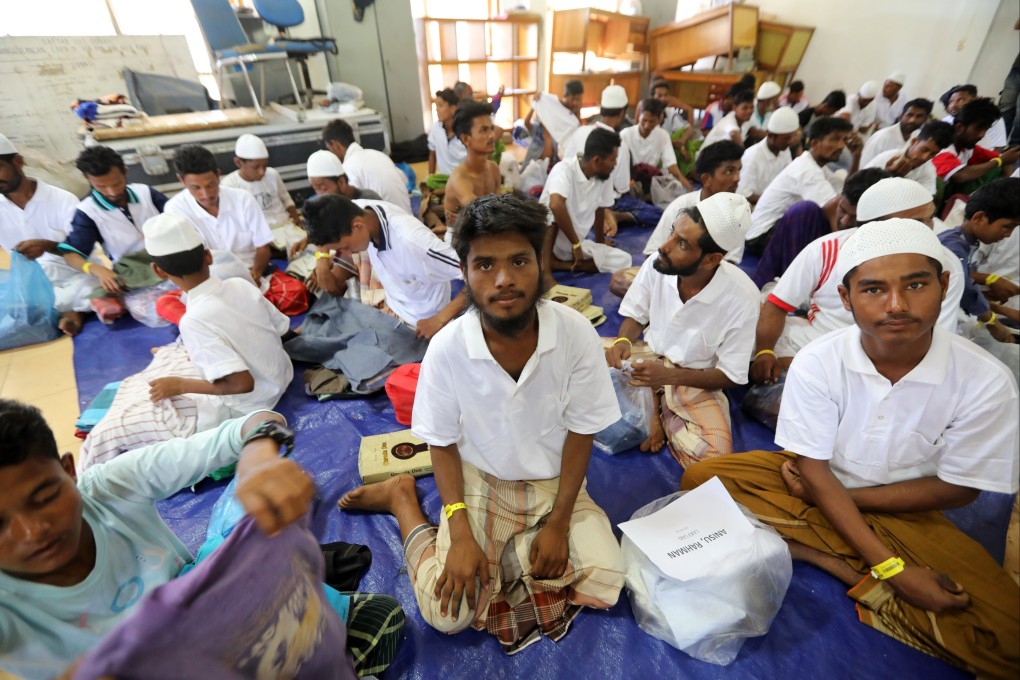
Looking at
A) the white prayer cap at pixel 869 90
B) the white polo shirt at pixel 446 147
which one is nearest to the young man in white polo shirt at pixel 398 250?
the white polo shirt at pixel 446 147

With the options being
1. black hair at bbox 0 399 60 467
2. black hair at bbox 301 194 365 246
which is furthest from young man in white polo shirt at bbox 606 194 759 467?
black hair at bbox 0 399 60 467

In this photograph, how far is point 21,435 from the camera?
789 millimetres

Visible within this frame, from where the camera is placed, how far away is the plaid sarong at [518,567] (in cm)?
139

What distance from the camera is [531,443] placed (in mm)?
1467

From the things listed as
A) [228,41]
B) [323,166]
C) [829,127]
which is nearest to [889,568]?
[829,127]

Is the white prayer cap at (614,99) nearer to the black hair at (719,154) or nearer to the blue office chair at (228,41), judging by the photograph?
the black hair at (719,154)

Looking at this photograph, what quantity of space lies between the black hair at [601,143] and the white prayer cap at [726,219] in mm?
1647

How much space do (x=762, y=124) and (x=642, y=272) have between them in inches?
215

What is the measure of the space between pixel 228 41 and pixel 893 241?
21.3 ft

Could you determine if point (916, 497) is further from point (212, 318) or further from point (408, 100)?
point (408, 100)

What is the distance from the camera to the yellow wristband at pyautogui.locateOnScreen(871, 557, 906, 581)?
1335 millimetres

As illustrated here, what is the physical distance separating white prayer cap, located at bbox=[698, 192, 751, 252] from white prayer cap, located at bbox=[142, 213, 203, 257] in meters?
2.03

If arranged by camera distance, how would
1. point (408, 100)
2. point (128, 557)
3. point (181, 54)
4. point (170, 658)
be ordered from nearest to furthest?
point (170, 658), point (128, 557), point (181, 54), point (408, 100)

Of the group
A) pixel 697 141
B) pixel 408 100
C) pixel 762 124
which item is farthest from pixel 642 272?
pixel 408 100
